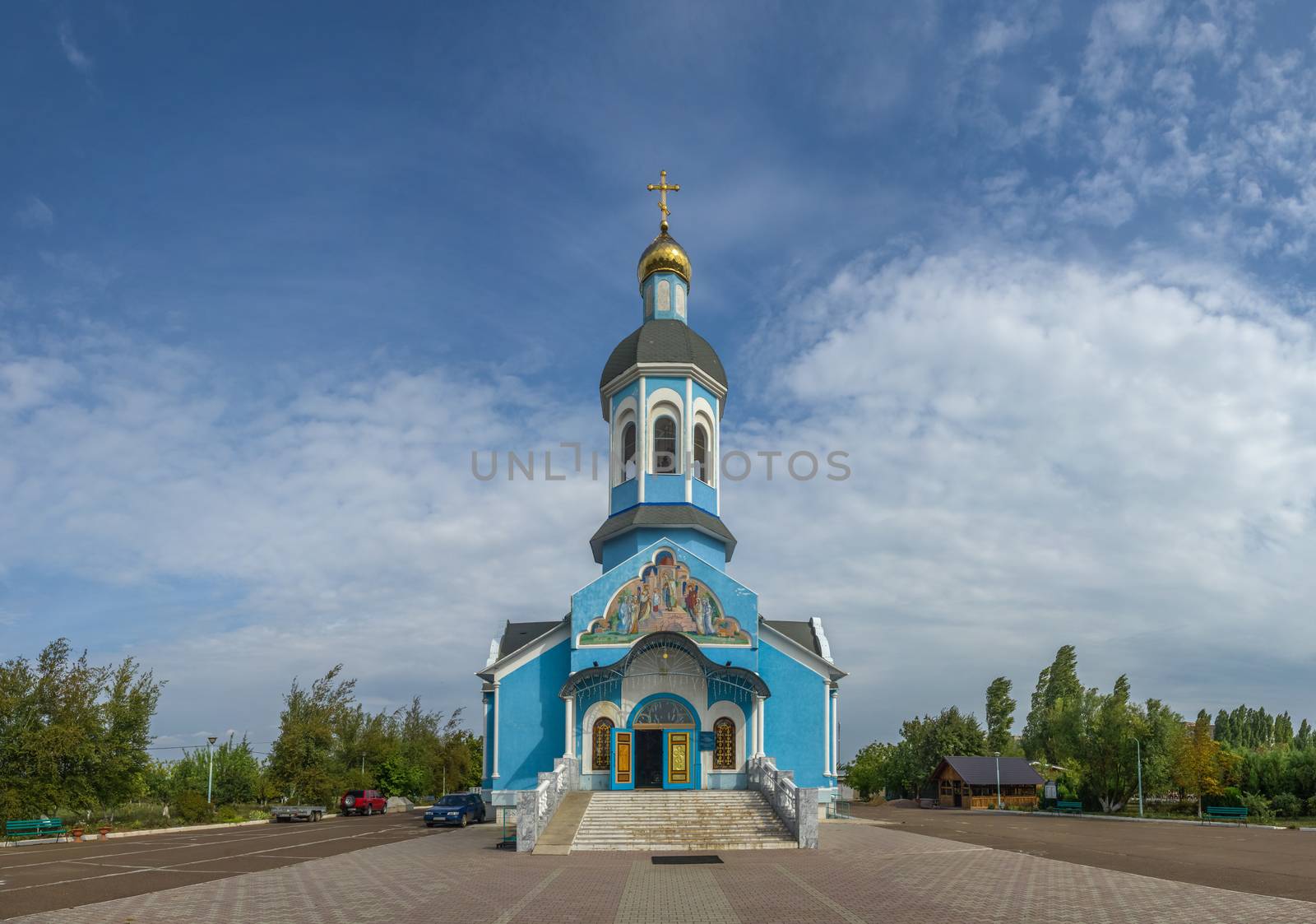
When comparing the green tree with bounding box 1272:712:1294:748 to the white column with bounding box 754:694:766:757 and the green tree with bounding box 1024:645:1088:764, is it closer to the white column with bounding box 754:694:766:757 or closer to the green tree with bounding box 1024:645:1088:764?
the green tree with bounding box 1024:645:1088:764

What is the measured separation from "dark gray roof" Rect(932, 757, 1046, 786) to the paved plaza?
100ft

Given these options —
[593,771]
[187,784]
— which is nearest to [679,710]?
[593,771]

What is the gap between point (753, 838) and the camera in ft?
67.3

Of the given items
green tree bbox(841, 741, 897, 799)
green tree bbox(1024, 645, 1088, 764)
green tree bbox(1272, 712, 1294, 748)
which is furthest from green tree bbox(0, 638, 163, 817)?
green tree bbox(1272, 712, 1294, 748)

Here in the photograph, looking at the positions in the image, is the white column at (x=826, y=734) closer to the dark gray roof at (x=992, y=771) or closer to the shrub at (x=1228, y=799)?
the shrub at (x=1228, y=799)

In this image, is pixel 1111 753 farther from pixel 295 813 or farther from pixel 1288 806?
pixel 295 813

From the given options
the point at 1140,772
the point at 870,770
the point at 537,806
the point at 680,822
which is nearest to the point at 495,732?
the point at 537,806

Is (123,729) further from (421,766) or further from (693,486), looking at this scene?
(421,766)

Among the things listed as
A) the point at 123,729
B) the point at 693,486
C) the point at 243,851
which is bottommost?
the point at 243,851

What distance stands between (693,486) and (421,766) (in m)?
27.7

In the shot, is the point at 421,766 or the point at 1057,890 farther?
the point at 421,766

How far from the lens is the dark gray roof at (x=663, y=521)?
29031mm

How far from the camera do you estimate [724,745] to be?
1054 inches

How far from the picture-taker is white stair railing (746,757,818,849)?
20375 mm
